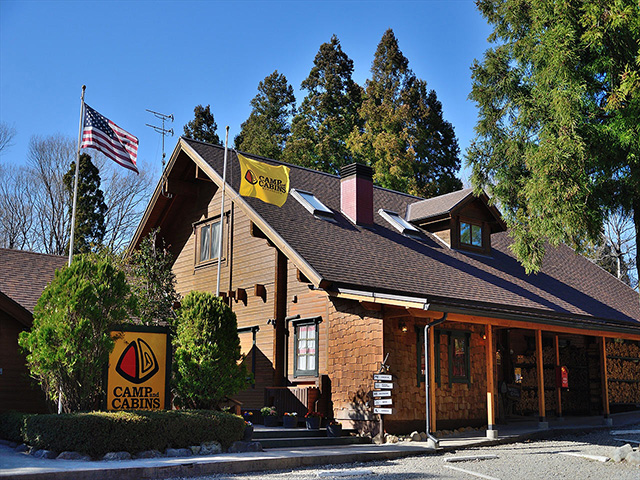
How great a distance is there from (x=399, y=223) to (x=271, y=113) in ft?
79.5

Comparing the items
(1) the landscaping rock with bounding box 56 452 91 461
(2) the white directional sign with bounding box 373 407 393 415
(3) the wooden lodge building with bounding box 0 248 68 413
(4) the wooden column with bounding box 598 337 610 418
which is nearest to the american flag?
(3) the wooden lodge building with bounding box 0 248 68 413

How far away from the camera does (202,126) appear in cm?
4122

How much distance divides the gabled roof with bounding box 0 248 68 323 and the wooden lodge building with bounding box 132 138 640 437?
322 cm

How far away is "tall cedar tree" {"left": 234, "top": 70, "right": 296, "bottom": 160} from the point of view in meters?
40.2

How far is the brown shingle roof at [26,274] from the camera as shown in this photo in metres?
15.4

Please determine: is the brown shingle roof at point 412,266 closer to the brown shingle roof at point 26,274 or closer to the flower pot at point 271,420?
the flower pot at point 271,420

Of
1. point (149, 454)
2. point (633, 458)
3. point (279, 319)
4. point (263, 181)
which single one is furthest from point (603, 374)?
point (149, 454)

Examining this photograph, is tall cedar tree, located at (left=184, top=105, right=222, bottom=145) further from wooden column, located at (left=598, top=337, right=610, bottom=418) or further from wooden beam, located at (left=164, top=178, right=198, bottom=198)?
wooden column, located at (left=598, top=337, right=610, bottom=418)

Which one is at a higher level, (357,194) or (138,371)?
(357,194)

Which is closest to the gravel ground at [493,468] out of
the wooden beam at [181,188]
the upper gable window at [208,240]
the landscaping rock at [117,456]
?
the landscaping rock at [117,456]

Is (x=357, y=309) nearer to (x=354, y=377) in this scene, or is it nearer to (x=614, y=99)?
(x=354, y=377)

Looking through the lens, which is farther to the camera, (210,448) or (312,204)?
(312,204)

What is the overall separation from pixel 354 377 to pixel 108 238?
21558 mm

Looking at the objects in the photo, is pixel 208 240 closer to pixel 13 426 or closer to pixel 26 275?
pixel 26 275
